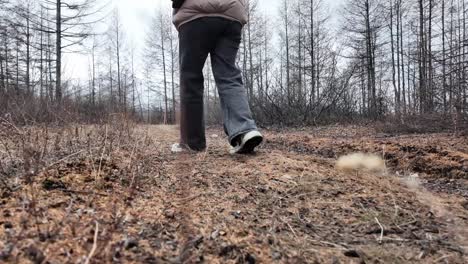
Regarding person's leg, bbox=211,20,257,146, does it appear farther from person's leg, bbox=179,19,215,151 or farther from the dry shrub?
the dry shrub

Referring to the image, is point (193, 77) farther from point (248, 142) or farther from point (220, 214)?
point (220, 214)

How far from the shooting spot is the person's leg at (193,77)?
2629mm

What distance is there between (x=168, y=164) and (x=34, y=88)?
13.3ft

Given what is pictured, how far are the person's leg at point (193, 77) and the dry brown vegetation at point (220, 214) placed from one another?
0.69 meters

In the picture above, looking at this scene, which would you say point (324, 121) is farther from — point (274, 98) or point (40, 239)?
point (40, 239)

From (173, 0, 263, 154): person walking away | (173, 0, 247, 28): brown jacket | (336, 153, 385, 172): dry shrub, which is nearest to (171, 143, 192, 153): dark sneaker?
(173, 0, 263, 154): person walking away

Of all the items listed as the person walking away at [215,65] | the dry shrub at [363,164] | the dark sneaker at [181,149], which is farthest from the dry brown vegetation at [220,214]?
the dark sneaker at [181,149]

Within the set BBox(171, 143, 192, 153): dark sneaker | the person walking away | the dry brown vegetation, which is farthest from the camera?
BBox(171, 143, 192, 153): dark sneaker

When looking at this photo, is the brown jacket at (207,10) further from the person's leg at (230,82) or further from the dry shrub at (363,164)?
the dry shrub at (363,164)

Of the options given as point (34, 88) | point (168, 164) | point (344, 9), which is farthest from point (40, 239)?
point (344, 9)

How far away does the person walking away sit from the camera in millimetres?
2562

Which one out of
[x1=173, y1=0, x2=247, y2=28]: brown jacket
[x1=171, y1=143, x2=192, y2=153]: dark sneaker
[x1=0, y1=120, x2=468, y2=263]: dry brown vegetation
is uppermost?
[x1=173, y1=0, x2=247, y2=28]: brown jacket

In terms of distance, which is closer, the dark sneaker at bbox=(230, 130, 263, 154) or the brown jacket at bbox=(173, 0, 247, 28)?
the dark sneaker at bbox=(230, 130, 263, 154)

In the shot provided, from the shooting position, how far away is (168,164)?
2.29m
